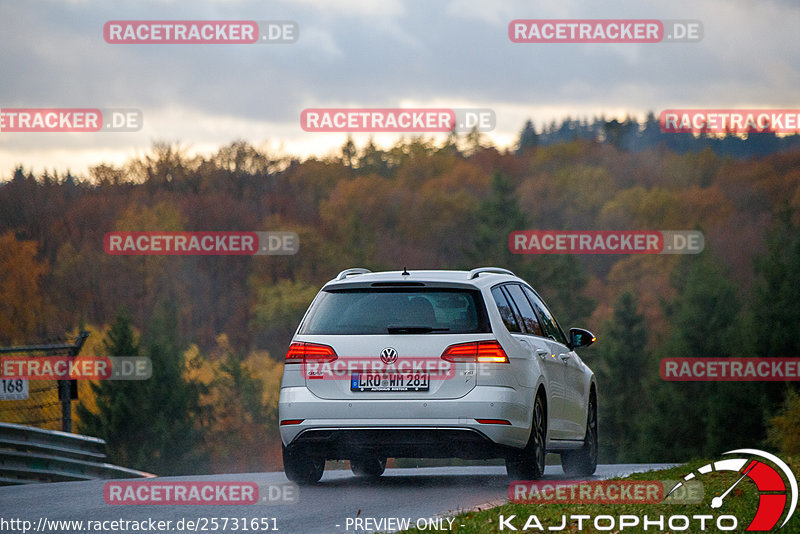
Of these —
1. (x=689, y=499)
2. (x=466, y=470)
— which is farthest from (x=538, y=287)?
(x=689, y=499)

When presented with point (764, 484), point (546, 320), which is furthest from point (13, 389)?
point (764, 484)

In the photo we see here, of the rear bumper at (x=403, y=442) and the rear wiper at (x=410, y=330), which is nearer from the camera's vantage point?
the rear bumper at (x=403, y=442)

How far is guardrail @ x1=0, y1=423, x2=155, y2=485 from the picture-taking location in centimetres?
1324

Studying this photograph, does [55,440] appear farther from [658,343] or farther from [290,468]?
[658,343]

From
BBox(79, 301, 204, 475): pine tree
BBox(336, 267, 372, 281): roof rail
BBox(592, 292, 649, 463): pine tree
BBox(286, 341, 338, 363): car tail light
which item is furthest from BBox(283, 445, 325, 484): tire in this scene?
BBox(592, 292, 649, 463): pine tree

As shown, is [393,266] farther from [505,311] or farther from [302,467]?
[505,311]

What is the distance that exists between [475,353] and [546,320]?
2.39m

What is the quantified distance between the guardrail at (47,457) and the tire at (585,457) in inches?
181

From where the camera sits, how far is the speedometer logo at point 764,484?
8344 mm

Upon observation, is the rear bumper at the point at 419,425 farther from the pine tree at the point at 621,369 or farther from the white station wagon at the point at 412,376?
the pine tree at the point at 621,369

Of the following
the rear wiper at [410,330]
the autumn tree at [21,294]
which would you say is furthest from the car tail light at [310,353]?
the autumn tree at [21,294]

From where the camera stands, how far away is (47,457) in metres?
13.8

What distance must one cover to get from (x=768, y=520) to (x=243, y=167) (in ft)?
253

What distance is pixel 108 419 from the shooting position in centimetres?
6519
